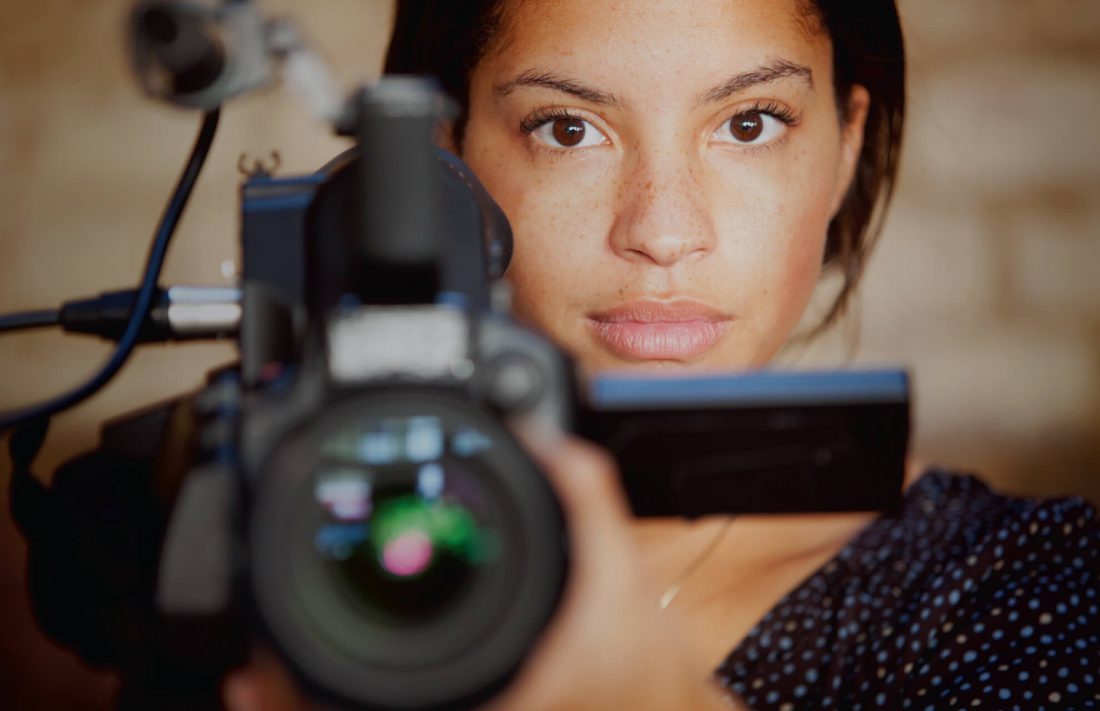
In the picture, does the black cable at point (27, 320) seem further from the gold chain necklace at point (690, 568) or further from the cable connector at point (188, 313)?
the gold chain necklace at point (690, 568)

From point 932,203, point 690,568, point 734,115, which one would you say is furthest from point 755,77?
point 932,203

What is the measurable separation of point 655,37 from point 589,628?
1.76ft

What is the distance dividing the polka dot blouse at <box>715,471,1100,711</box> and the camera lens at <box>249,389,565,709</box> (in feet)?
1.63

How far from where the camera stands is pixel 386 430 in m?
0.41

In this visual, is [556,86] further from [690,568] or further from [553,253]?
[690,568]

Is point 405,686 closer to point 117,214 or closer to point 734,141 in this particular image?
point 734,141

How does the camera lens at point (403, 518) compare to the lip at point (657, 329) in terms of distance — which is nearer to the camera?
the camera lens at point (403, 518)

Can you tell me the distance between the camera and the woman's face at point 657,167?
797 mm

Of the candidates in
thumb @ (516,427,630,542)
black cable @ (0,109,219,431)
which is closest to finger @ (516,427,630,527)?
thumb @ (516,427,630,542)

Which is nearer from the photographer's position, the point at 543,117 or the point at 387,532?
the point at 387,532

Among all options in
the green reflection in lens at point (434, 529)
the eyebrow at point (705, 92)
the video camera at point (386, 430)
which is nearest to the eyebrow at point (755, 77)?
the eyebrow at point (705, 92)

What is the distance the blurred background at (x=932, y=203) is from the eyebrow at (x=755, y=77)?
0.61 meters

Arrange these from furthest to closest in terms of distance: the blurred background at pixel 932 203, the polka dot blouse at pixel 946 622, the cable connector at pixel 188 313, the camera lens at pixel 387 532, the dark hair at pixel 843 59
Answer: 1. the blurred background at pixel 932 203
2. the dark hair at pixel 843 59
3. the polka dot blouse at pixel 946 622
4. the cable connector at pixel 188 313
5. the camera lens at pixel 387 532

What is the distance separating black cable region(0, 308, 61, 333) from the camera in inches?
24.0
